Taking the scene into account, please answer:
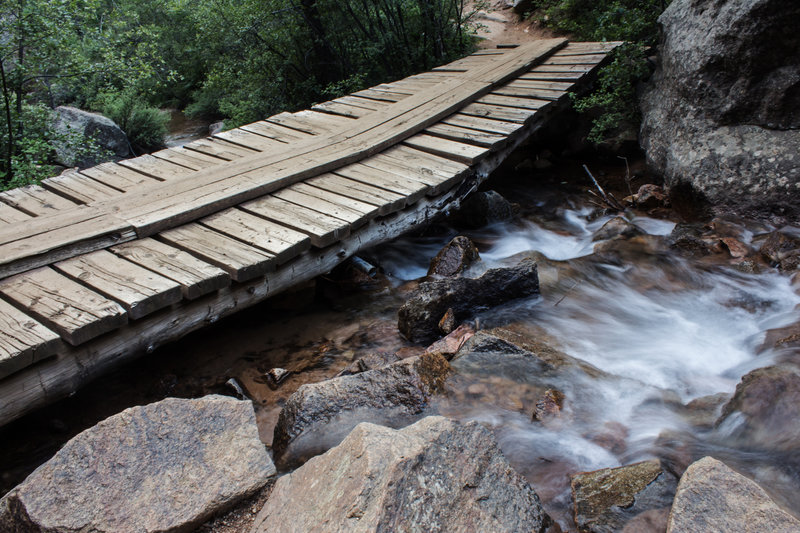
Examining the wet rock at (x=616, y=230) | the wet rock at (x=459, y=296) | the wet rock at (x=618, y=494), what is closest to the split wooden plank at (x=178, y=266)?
the wet rock at (x=459, y=296)

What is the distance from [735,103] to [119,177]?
575cm

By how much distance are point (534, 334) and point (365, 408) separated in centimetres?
158

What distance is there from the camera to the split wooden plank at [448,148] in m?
5.44

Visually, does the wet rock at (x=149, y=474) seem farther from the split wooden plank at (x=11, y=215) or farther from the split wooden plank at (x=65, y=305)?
the split wooden plank at (x=11, y=215)

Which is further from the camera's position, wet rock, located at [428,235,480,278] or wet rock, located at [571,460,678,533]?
wet rock, located at [428,235,480,278]

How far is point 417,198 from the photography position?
481 cm

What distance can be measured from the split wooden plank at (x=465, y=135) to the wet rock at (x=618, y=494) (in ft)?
12.3

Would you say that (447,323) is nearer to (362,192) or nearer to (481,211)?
(362,192)

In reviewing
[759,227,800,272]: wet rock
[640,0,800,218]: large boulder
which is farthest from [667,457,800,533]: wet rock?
[640,0,800,218]: large boulder

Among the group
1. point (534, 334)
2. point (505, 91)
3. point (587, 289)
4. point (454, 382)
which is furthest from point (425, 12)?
point (454, 382)

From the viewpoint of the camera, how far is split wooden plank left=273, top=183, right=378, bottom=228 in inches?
169

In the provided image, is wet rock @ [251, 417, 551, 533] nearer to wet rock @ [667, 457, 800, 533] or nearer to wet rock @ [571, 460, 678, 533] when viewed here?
wet rock @ [571, 460, 678, 533]

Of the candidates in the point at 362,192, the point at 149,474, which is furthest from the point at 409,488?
the point at 362,192

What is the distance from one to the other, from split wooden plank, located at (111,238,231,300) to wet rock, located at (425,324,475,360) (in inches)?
56.1
